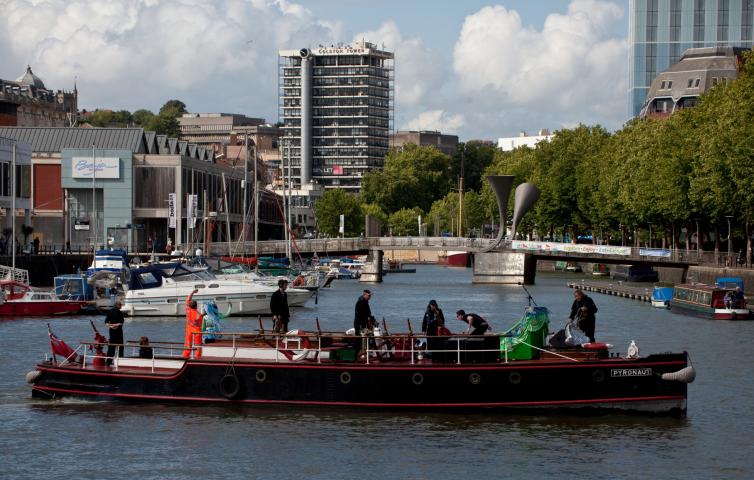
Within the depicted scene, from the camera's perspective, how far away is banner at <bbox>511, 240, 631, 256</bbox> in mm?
125281

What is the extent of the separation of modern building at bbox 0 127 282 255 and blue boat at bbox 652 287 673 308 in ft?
199

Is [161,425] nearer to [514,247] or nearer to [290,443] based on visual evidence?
[290,443]

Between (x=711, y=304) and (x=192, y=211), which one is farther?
(x=192, y=211)

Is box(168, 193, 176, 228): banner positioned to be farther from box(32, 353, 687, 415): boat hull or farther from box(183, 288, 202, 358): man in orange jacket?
box(32, 353, 687, 415): boat hull

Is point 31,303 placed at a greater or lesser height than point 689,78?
Answer: lesser

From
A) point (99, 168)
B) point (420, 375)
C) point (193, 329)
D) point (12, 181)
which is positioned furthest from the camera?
point (99, 168)

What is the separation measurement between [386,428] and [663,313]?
54235 mm

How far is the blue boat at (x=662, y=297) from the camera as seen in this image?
315 feet

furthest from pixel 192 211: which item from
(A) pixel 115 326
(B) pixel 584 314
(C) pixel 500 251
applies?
(B) pixel 584 314

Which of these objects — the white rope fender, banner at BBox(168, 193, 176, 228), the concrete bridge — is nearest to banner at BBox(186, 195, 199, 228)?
the concrete bridge

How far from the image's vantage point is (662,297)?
9669 cm

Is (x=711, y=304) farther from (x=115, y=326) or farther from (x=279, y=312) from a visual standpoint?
(x=115, y=326)

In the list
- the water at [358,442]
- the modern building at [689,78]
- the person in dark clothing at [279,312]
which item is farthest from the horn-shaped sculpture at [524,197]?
the person in dark clothing at [279,312]

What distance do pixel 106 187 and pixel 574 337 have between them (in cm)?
11892
